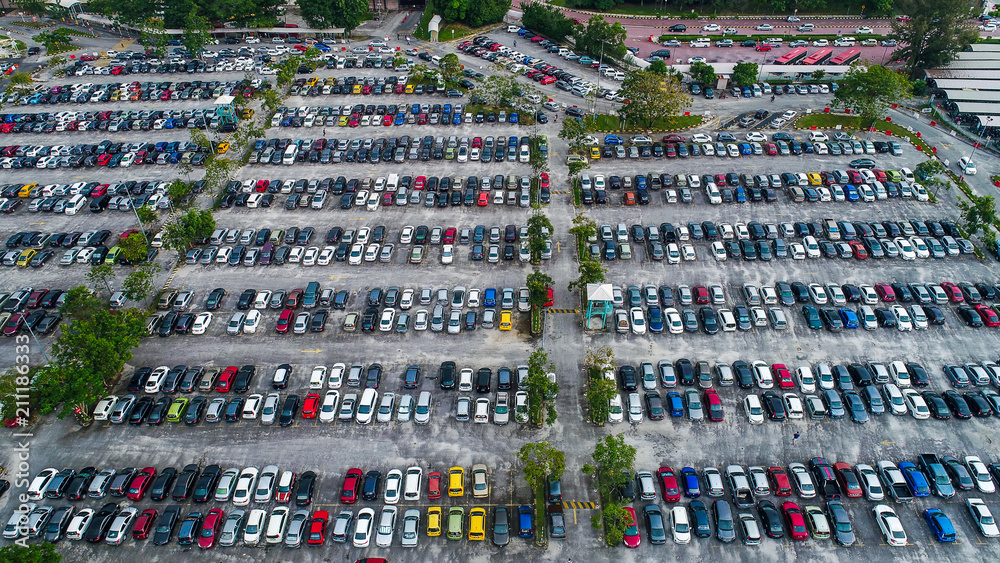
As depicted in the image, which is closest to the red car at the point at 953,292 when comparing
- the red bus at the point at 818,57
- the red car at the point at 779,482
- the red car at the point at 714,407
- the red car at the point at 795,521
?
the red car at the point at 714,407

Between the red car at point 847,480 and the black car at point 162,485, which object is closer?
the red car at point 847,480

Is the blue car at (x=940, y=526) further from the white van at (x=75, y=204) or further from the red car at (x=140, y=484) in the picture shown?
the white van at (x=75, y=204)

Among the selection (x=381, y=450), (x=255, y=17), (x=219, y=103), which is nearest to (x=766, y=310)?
(x=381, y=450)

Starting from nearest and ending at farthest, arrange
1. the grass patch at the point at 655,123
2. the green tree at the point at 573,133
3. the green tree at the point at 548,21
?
the green tree at the point at 573,133
the grass patch at the point at 655,123
the green tree at the point at 548,21

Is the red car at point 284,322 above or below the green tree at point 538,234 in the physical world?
below

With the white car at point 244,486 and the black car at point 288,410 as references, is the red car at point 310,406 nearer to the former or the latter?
the black car at point 288,410

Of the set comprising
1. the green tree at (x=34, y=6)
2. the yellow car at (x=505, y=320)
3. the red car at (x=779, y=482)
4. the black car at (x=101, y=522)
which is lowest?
the black car at (x=101, y=522)

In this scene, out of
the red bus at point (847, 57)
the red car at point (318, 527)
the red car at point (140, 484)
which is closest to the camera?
the red car at point (318, 527)

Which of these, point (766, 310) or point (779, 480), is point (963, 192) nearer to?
point (766, 310)
